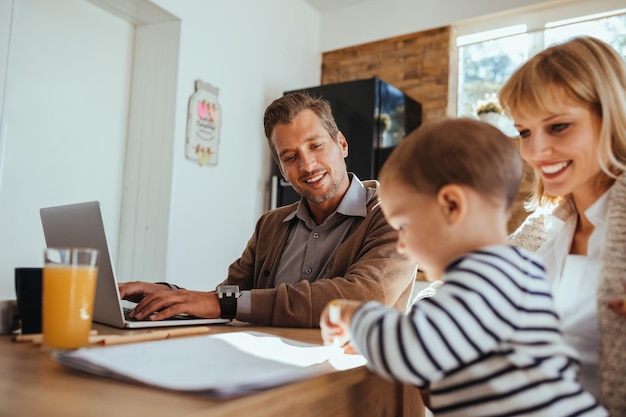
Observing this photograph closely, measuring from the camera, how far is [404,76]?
3748mm

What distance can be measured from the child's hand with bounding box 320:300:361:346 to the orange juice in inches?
13.7

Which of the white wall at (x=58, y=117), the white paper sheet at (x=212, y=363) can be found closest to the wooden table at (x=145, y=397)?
the white paper sheet at (x=212, y=363)

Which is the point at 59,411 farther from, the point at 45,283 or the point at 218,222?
the point at 218,222

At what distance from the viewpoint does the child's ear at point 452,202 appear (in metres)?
0.69

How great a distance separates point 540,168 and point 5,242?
7.63 ft

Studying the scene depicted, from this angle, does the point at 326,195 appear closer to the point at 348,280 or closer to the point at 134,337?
the point at 348,280

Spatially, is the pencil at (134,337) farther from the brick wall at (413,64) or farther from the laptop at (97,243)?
the brick wall at (413,64)

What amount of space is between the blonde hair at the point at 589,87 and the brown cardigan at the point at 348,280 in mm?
508

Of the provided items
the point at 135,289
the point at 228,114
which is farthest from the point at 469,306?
the point at 228,114

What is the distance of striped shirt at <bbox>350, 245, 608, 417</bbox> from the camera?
611 millimetres

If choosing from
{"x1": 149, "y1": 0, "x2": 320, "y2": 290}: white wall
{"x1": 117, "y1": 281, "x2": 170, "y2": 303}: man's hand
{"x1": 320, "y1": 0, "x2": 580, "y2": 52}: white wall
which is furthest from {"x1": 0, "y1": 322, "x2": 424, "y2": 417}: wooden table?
{"x1": 320, "y1": 0, "x2": 580, "y2": 52}: white wall

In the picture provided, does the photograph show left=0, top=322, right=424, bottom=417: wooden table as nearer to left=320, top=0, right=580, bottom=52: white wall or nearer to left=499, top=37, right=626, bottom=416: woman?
left=499, top=37, right=626, bottom=416: woman

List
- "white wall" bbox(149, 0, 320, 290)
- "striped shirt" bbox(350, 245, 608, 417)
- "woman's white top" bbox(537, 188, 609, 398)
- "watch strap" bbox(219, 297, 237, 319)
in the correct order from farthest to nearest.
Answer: "white wall" bbox(149, 0, 320, 290) → "watch strap" bbox(219, 297, 237, 319) → "woman's white top" bbox(537, 188, 609, 398) → "striped shirt" bbox(350, 245, 608, 417)

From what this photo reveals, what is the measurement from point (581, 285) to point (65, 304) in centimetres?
81
